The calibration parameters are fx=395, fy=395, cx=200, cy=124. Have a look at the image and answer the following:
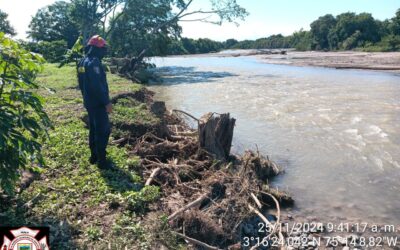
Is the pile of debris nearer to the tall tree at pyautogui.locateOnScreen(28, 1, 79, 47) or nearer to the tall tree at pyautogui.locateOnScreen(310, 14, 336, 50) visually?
the tall tree at pyautogui.locateOnScreen(28, 1, 79, 47)

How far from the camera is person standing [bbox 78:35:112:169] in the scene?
5.99 meters

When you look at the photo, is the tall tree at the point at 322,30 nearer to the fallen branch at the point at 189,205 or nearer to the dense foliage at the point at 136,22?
the dense foliage at the point at 136,22

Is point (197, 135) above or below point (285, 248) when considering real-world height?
above

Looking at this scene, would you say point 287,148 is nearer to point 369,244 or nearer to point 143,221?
point 369,244

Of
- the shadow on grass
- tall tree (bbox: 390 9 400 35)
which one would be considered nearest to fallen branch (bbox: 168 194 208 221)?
the shadow on grass

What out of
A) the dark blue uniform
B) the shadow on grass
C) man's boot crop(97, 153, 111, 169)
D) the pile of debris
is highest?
the dark blue uniform

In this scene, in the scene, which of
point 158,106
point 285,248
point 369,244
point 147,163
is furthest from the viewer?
point 158,106

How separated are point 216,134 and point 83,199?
149 inches

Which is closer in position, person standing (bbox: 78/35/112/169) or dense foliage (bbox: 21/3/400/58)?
person standing (bbox: 78/35/112/169)

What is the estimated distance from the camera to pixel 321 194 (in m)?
7.63

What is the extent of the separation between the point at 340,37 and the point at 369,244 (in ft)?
239

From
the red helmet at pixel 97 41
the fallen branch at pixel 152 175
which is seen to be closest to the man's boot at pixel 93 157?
the fallen branch at pixel 152 175

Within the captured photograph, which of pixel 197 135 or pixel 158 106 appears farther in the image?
pixel 158 106

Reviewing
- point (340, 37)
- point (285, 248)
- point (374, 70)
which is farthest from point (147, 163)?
point (340, 37)
